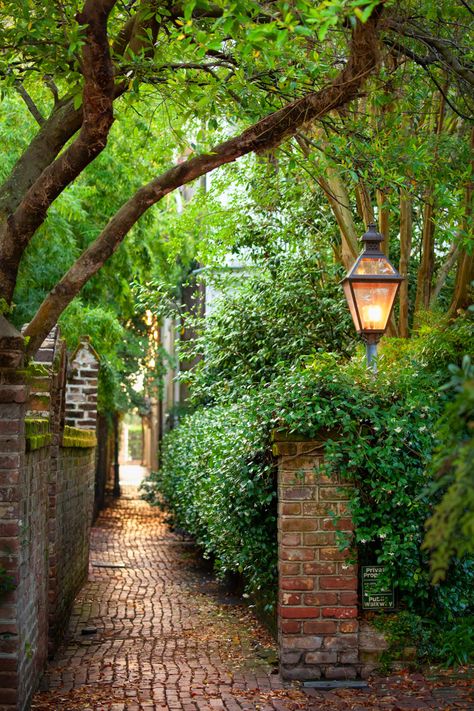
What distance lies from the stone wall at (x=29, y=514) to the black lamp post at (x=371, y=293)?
9.17 feet

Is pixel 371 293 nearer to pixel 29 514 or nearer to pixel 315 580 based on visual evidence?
pixel 315 580

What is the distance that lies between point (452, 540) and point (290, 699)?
4290 millimetres

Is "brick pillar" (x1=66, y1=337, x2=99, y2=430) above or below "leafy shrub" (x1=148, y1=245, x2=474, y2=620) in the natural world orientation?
above

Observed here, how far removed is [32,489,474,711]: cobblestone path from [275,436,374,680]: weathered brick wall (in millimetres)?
288

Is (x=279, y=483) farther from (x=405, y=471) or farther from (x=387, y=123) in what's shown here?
(x=387, y=123)

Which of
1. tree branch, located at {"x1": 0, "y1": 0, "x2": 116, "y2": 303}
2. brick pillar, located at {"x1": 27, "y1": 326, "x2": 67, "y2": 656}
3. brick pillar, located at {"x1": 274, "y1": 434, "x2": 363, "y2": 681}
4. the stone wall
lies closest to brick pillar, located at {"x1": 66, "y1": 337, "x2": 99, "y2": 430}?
the stone wall

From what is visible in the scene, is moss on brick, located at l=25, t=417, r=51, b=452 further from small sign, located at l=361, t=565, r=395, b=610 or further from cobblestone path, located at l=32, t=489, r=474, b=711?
small sign, located at l=361, t=565, r=395, b=610

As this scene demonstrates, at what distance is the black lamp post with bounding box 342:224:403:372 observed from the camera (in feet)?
27.5

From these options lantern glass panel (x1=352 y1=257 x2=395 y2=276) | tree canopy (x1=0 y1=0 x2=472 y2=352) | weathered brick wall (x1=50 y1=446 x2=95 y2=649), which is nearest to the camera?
tree canopy (x1=0 y1=0 x2=472 y2=352)

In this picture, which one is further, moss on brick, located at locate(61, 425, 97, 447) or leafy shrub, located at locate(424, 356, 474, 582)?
moss on brick, located at locate(61, 425, 97, 447)

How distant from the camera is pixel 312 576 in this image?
740 centimetres

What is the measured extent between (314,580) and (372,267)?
2814mm

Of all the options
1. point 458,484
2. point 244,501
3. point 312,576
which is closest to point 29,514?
point 244,501

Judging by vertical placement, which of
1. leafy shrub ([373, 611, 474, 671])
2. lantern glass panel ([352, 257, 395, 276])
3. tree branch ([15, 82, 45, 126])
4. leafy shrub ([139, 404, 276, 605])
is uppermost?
tree branch ([15, 82, 45, 126])
